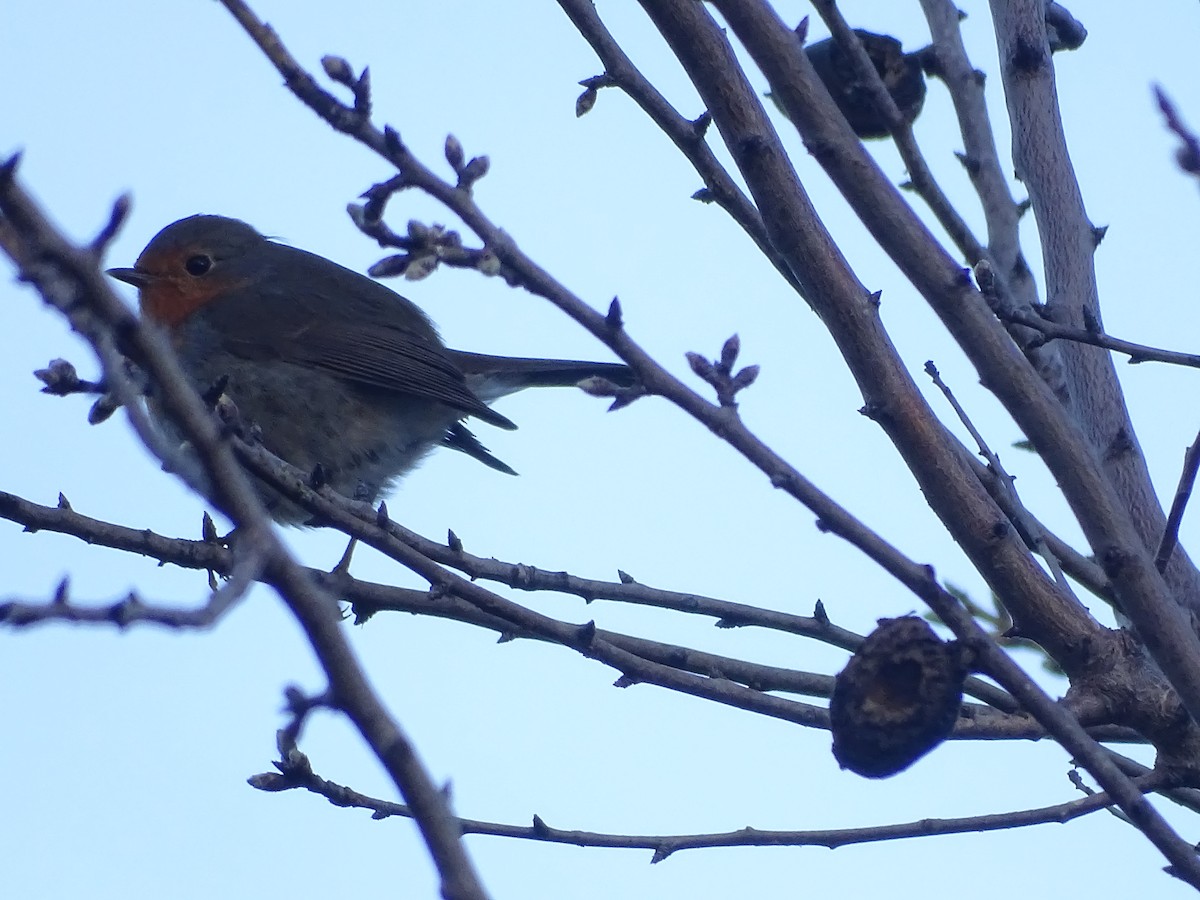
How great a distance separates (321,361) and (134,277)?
1.17 metres

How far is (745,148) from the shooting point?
2.26m

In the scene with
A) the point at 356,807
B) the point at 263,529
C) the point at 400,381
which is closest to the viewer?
the point at 263,529

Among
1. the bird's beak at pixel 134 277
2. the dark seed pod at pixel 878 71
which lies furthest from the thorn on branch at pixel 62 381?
the bird's beak at pixel 134 277

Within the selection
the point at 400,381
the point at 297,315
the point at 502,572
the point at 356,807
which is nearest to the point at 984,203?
the point at 502,572

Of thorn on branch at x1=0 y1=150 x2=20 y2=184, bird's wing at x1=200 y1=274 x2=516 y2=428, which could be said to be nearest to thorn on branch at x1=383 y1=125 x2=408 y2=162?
thorn on branch at x1=0 y1=150 x2=20 y2=184

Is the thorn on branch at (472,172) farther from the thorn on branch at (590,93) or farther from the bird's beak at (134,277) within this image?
the bird's beak at (134,277)

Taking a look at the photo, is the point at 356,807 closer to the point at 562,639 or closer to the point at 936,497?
the point at 562,639

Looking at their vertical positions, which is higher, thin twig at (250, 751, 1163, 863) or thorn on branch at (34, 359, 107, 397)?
thorn on branch at (34, 359, 107, 397)

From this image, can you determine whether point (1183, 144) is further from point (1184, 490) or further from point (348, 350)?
point (348, 350)

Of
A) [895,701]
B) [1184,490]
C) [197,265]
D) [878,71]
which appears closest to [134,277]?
[197,265]

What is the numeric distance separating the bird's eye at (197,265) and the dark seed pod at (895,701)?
4847 millimetres

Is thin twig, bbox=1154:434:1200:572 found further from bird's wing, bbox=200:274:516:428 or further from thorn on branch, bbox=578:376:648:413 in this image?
bird's wing, bbox=200:274:516:428

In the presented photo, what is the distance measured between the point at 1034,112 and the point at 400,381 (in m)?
3.12

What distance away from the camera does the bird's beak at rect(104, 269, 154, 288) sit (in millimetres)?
6320
